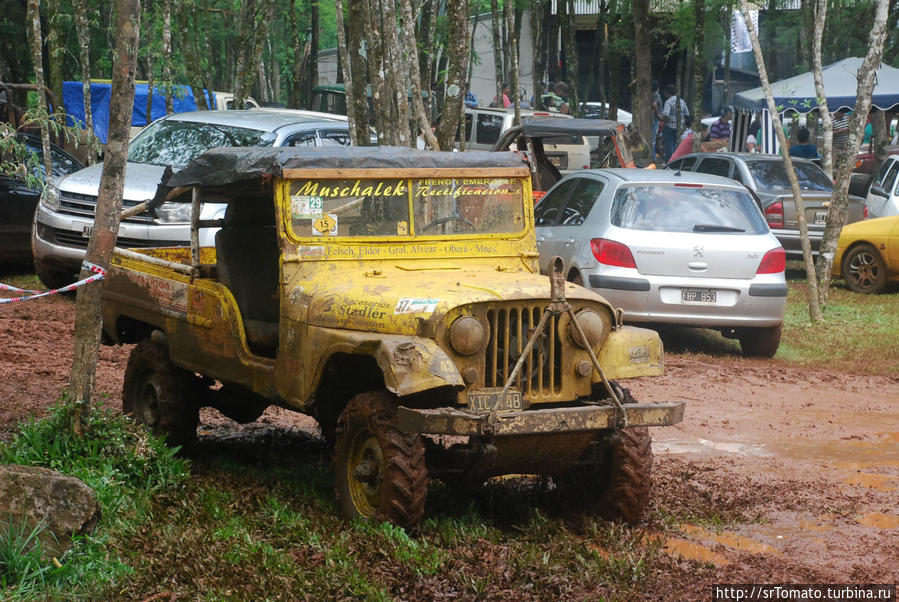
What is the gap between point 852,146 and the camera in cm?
1393

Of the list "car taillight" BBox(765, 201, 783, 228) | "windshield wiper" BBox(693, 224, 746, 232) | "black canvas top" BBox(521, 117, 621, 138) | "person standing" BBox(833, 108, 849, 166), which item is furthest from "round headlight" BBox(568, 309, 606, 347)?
"person standing" BBox(833, 108, 849, 166)

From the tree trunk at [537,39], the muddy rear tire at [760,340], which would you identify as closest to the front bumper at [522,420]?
the muddy rear tire at [760,340]

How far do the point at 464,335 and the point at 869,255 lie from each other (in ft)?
39.2

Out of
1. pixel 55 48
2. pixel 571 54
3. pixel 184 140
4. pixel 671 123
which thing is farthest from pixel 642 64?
pixel 184 140

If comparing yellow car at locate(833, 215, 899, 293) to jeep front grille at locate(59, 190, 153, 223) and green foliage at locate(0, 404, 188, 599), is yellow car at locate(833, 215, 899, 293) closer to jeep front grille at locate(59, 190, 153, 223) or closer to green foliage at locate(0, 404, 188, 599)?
jeep front grille at locate(59, 190, 153, 223)

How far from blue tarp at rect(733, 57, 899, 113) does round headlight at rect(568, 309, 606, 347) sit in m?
18.6

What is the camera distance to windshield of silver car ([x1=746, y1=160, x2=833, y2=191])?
17.2m

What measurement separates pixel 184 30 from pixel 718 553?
57.9 ft

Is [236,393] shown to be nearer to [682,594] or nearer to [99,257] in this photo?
[99,257]

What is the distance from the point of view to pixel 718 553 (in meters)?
5.73

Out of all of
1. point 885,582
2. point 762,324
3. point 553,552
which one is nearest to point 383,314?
point 553,552

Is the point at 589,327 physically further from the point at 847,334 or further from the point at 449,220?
the point at 847,334

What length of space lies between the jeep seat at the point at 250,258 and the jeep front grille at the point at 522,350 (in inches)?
80.6

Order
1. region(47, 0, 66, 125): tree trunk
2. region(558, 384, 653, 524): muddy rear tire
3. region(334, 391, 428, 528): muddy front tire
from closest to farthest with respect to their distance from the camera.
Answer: region(334, 391, 428, 528): muddy front tire → region(558, 384, 653, 524): muddy rear tire → region(47, 0, 66, 125): tree trunk
